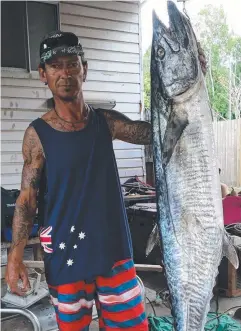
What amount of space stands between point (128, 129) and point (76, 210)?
546 millimetres

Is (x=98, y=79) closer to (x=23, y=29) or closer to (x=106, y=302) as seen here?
(x=23, y=29)

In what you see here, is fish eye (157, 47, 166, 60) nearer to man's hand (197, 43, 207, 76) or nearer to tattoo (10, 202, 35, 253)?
man's hand (197, 43, 207, 76)

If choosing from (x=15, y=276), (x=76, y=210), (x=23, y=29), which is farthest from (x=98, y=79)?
(x=15, y=276)

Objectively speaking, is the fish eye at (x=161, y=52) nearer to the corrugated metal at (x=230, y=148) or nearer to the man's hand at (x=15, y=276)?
the man's hand at (x=15, y=276)

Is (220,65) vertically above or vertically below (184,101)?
above

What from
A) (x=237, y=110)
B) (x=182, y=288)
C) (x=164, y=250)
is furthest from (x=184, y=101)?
(x=237, y=110)

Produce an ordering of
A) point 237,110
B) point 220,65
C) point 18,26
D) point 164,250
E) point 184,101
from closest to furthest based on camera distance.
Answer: point 184,101 < point 164,250 < point 18,26 < point 237,110 < point 220,65

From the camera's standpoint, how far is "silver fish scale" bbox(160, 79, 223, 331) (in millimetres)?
1617

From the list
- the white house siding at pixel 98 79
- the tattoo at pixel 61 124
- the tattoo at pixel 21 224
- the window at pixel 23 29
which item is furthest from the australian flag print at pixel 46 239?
the window at pixel 23 29

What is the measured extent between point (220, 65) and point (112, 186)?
23479 millimetres

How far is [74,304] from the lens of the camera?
2100 mm

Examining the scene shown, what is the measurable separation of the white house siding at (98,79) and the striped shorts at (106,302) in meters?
3.33

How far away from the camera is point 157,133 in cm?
171

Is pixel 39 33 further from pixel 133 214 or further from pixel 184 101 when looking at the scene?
pixel 184 101
